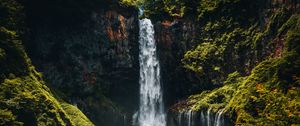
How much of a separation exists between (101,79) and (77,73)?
2.96 m

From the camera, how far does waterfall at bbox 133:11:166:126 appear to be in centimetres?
5759

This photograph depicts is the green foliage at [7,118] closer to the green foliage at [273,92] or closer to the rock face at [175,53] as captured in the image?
the green foliage at [273,92]

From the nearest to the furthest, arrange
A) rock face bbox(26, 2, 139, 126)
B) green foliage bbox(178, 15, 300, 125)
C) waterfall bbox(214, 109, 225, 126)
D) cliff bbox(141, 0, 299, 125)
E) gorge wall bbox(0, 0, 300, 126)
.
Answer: green foliage bbox(178, 15, 300, 125) → cliff bbox(141, 0, 299, 125) → gorge wall bbox(0, 0, 300, 126) → waterfall bbox(214, 109, 225, 126) → rock face bbox(26, 2, 139, 126)

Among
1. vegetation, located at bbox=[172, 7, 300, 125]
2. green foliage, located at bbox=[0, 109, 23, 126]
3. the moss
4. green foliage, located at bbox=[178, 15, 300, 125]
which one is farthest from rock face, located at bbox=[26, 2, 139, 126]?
green foliage, located at bbox=[178, 15, 300, 125]

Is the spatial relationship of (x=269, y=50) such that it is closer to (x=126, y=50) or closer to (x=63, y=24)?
(x=126, y=50)

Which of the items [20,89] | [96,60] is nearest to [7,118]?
[20,89]

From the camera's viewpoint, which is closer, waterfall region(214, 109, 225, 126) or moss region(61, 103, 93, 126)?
waterfall region(214, 109, 225, 126)

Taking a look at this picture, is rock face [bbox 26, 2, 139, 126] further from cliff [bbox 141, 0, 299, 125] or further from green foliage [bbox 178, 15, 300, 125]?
green foliage [bbox 178, 15, 300, 125]

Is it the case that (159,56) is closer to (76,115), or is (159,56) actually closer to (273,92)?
(76,115)

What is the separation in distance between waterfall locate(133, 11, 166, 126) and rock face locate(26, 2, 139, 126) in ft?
2.86

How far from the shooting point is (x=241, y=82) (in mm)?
49938

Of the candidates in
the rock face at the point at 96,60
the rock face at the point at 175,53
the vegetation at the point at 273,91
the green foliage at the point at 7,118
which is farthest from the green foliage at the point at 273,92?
the green foliage at the point at 7,118

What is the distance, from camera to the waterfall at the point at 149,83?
57594 millimetres

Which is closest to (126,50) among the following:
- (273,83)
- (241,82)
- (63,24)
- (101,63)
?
(101,63)
